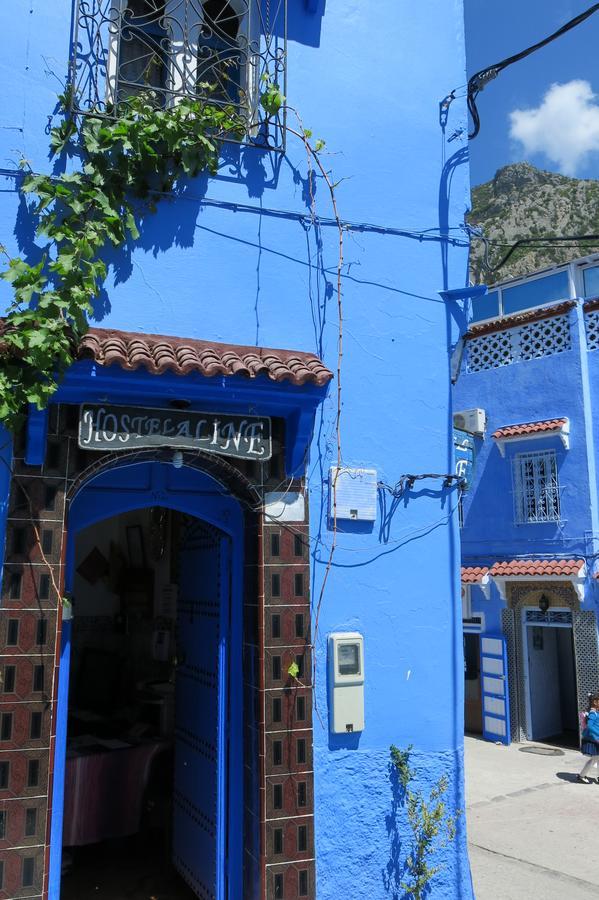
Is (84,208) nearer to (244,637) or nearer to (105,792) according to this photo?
(244,637)

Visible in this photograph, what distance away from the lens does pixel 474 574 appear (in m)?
14.8

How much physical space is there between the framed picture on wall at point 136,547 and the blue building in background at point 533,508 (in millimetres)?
7675

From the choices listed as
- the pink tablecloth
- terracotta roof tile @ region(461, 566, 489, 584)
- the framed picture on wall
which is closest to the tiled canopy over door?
the pink tablecloth

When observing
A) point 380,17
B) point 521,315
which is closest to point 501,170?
point 521,315

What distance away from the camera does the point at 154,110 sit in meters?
5.42

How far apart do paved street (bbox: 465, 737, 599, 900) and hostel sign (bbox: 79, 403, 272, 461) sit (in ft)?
13.8

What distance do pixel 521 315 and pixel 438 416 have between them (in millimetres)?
9810

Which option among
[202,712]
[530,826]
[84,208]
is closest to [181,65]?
[84,208]

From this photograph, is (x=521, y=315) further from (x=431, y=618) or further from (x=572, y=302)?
(x=431, y=618)

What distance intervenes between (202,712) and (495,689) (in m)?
9.67

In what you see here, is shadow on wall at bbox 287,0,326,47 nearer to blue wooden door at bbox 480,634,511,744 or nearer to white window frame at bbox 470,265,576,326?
white window frame at bbox 470,265,576,326

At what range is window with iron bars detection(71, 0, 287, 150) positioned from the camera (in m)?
5.45

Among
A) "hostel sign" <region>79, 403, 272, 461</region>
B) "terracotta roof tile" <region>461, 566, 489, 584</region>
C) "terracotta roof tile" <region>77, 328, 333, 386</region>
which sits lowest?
"terracotta roof tile" <region>461, 566, 489, 584</region>

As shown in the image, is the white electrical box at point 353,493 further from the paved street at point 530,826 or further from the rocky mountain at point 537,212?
the rocky mountain at point 537,212
